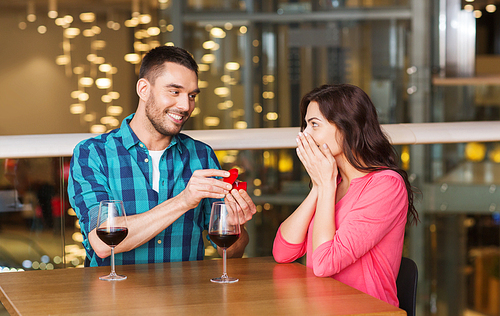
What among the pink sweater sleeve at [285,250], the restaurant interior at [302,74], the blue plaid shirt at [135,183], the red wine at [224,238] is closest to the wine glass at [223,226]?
the red wine at [224,238]

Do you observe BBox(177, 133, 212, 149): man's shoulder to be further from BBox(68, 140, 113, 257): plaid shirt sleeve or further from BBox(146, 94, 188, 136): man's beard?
BBox(68, 140, 113, 257): plaid shirt sleeve

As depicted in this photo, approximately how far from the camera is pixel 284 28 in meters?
5.65

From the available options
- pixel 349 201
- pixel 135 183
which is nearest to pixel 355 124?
pixel 349 201

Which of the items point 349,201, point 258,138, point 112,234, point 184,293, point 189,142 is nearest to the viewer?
point 184,293

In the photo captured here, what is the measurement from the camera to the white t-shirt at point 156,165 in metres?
1.74

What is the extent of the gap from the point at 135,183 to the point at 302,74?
4.21 m

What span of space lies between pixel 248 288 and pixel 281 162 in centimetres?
135

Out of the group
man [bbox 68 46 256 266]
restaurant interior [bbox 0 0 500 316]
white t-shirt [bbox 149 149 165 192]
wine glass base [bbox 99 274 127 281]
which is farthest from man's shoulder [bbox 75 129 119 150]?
Answer: restaurant interior [bbox 0 0 500 316]

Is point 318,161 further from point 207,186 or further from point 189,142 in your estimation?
point 189,142

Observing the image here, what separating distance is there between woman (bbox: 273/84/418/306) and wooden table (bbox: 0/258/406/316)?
4.4 inches

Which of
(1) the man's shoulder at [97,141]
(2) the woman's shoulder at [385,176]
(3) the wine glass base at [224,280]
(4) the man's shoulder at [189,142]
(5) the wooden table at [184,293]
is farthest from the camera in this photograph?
(4) the man's shoulder at [189,142]

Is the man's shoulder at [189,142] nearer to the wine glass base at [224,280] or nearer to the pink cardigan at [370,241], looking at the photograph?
the pink cardigan at [370,241]

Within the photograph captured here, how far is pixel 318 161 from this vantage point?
1.54 metres

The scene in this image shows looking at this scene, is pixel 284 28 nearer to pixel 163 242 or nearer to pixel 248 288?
pixel 163 242
